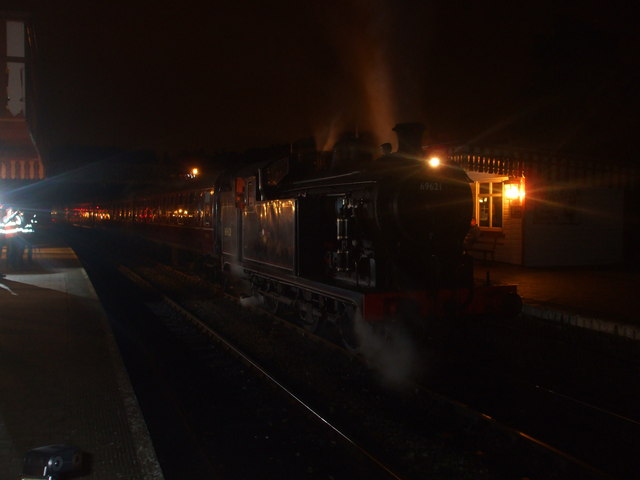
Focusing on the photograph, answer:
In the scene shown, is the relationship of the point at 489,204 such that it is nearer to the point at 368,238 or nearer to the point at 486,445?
the point at 368,238

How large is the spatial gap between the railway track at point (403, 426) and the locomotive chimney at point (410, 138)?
2.90m

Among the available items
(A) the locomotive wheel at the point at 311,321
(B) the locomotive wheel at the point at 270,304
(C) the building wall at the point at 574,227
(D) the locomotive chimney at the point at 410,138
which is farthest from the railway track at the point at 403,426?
(C) the building wall at the point at 574,227

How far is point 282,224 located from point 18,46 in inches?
415

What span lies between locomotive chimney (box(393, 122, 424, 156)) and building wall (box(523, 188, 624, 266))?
9439 mm

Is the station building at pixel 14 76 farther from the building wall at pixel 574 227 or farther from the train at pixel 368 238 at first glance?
the building wall at pixel 574 227

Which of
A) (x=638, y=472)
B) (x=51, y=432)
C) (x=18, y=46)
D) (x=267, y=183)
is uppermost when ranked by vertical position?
(x=18, y=46)

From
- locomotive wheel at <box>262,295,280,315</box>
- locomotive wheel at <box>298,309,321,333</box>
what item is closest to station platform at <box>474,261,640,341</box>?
locomotive wheel at <box>298,309,321,333</box>

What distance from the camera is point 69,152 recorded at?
107 m

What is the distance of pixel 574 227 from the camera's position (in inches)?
651

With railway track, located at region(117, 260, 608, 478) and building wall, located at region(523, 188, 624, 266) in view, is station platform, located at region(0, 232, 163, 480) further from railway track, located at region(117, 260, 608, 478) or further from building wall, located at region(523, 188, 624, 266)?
building wall, located at region(523, 188, 624, 266)

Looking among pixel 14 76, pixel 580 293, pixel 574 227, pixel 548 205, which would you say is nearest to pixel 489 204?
pixel 548 205

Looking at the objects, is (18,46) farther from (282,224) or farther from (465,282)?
(465,282)

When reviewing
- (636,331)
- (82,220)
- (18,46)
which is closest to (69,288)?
(18,46)

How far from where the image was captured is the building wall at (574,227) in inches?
627
